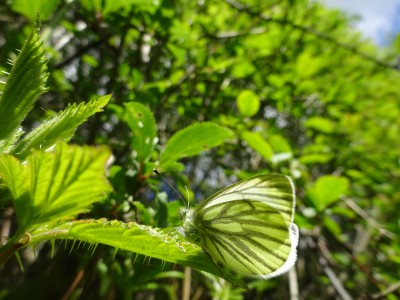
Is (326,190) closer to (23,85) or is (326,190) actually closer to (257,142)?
(257,142)

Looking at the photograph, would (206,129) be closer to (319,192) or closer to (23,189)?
(23,189)

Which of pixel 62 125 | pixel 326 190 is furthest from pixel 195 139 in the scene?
pixel 326 190

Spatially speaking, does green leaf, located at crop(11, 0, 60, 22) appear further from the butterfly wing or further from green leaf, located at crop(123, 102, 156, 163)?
the butterfly wing

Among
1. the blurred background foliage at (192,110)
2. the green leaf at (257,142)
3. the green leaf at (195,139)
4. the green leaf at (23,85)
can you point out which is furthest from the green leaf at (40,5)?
the green leaf at (257,142)

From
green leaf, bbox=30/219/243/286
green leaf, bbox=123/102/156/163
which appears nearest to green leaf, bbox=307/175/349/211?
Result: green leaf, bbox=123/102/156/163

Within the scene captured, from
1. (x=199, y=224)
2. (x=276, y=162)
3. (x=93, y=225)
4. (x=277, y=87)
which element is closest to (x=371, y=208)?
(x=277, y=87)

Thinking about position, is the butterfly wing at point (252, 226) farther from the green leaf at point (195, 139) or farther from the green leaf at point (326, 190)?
the green leaf at point (326, 190)
